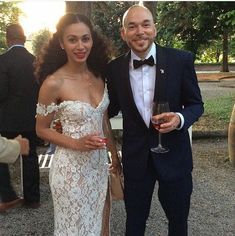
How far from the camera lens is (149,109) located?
2914 mm

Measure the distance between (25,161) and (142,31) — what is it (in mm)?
3074

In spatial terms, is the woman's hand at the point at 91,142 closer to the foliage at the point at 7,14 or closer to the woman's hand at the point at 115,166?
the woman's hand at the point at 115,166

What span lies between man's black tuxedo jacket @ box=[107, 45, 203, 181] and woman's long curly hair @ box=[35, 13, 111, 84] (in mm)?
94

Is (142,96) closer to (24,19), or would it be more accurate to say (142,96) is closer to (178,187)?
(178,187)

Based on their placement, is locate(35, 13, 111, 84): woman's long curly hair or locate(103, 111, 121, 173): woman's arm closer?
locate(35, 13, 111, 84): woman's long curly hair

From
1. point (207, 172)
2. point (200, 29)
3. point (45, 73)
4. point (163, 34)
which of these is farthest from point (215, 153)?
point (163, 34)

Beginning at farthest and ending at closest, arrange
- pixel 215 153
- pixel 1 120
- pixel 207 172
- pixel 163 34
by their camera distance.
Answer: pixel 163 34 → pixel 215 153 → pixel 207 172 → pixel 1 120

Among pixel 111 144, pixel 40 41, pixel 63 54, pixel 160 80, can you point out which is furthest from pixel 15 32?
pixel 160 80

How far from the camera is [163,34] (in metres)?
26.4

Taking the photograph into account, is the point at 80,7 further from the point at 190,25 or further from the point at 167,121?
the point at 190,25

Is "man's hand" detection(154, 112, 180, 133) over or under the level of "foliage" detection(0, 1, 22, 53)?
under

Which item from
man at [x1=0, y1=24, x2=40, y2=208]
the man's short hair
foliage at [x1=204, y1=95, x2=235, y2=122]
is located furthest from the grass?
the man's short hair

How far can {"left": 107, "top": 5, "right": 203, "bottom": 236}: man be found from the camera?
9.41ft

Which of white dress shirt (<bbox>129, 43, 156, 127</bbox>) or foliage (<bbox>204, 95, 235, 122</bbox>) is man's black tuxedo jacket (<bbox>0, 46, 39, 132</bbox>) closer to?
white dress shirt (<bbox>129, 43, 156, 127</bbox>)
